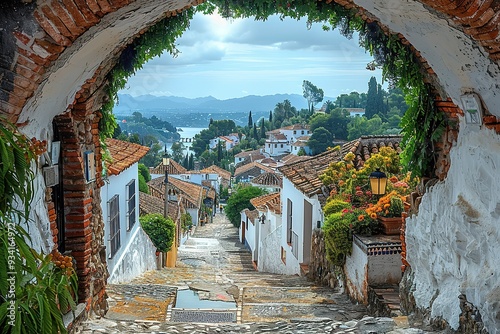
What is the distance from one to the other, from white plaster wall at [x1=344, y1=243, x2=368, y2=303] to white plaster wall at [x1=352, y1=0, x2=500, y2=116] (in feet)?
11.6

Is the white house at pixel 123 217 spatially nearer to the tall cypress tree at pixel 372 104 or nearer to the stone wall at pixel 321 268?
the stone wall at pixel 321 268

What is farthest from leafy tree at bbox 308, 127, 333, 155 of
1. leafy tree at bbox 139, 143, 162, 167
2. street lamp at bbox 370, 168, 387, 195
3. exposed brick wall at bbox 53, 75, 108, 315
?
exposed brick wall at bbox 53, 75, 108, 315

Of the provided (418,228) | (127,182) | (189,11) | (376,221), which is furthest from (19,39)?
(127,182)

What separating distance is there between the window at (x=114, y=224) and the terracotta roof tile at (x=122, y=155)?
1.77 feet

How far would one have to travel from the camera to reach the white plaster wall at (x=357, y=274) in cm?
804

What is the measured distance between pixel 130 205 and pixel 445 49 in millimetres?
8800

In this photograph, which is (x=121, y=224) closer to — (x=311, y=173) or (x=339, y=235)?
(x=311, y=173)

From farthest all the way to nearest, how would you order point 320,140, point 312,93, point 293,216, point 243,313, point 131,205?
1. point 312,93
2. point 320,140
3. point 293,216
4. point 131,205
5. point 243,313

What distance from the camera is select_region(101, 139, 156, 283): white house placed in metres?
9.85

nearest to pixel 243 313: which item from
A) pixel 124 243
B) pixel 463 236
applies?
pixel 463 236

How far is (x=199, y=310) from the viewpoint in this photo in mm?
8109

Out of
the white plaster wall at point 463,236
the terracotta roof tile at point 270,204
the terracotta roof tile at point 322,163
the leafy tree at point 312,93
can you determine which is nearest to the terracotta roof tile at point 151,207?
the terracotta roof tile at point 270,204

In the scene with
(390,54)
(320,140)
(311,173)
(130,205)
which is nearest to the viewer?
(390,54)

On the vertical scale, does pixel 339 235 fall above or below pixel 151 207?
above
